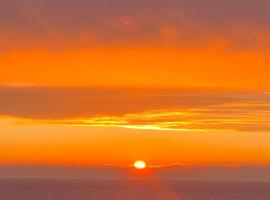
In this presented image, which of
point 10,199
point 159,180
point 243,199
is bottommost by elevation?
point 10,199

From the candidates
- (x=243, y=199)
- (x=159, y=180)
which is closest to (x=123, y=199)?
(x=243, y=199)

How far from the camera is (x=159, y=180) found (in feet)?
536

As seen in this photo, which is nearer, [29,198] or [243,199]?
[29,198]

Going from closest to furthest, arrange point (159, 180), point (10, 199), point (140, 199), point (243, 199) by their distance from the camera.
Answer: point (10, 199) → point (140, 199) → point (243, 199) → point (159, 180)

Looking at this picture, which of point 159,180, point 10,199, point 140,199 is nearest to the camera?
point 10,199

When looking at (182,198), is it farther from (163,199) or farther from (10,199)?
(10,199)

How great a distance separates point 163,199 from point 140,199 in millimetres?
4399

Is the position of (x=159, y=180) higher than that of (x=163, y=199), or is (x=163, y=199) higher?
(x=159, y=180)

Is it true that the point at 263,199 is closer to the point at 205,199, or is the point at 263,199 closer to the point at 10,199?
the point at 205,199

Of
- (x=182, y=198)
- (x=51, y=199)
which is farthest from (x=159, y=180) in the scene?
(x=51, y=199)

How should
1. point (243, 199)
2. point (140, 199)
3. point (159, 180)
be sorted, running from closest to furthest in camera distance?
point (140, 199), point (243, 199), point (159, 180)

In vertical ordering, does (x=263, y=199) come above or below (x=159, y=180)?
below

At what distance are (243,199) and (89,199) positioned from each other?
16914 millimetres

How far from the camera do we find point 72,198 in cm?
8969
